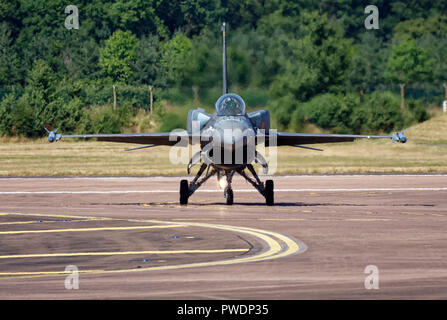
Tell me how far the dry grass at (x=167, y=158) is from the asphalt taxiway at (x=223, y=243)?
1015 centimetres

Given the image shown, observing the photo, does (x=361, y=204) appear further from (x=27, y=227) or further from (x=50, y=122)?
(x=50, y=122)

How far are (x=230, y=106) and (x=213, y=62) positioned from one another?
78.9 ft

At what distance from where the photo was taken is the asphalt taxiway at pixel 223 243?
12969 millimetres

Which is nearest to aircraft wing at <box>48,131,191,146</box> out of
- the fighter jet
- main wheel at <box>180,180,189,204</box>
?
the fighter jet

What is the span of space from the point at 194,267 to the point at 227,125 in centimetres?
1049

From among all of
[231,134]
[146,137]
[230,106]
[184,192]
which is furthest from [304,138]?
[146,137]

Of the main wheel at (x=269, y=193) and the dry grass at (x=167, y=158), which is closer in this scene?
the main wheel at (x=269, y=193)

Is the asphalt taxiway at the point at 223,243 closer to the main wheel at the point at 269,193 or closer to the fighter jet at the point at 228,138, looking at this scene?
the main wheel at the point at 269,193

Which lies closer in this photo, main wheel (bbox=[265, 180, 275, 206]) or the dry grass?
main wheel (bbox=[265, 180, 275, 206])

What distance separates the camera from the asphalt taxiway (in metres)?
13.0

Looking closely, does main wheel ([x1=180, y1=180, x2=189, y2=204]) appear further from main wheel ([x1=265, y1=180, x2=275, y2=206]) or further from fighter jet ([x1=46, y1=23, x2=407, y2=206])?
main wheel ([x1=265, y1=180, x2=275, y2=206])

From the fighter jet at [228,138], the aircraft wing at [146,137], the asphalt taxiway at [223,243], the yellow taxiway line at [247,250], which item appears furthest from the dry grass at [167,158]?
the yellow taxiway line at [247,250]

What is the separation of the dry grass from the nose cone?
17.9 metres
